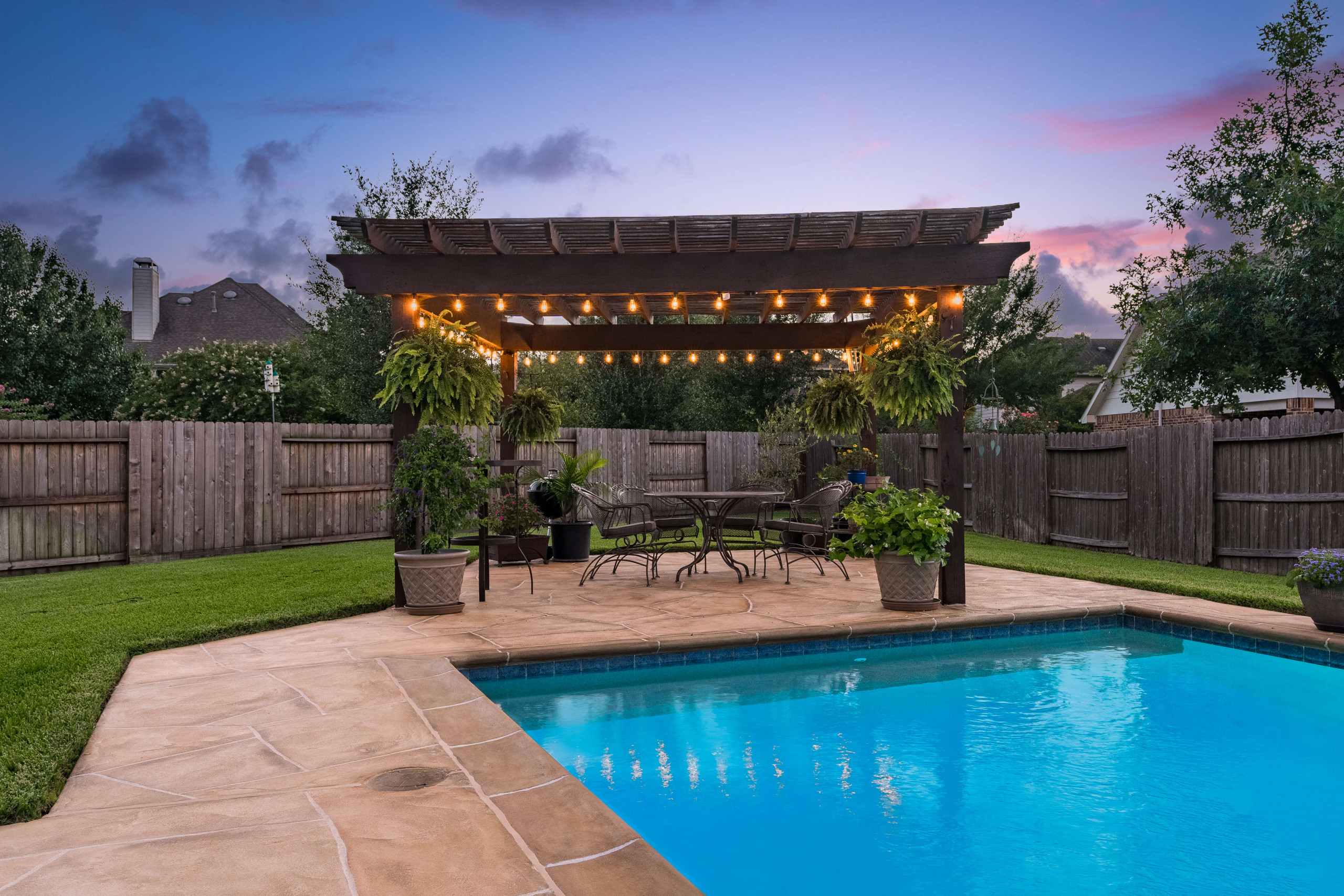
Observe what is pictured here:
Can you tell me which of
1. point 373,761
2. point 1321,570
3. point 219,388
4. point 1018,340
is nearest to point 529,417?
point 373,761

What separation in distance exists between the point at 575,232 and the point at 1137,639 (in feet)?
15.4

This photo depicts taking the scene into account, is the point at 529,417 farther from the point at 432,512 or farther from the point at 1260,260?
the point at 1260,260

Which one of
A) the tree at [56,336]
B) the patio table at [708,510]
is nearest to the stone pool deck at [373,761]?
the patio table at [708,510]

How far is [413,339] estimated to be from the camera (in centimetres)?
590

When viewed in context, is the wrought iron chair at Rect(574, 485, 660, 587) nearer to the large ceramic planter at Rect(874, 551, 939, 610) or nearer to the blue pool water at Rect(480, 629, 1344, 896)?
the large ceramic planter at Rect(874, 551, 939, 610)

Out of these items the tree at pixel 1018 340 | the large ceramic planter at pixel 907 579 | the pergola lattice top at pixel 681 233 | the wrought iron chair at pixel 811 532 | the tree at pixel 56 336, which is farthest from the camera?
the tree at pixel 1018 340

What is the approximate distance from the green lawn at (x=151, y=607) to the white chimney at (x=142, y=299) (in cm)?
1714

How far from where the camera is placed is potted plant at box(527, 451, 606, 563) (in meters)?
8.62

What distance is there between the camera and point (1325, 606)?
4.93 m

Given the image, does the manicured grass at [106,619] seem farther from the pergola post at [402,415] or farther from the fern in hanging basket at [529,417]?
the fern in hanging basket at [529,417]

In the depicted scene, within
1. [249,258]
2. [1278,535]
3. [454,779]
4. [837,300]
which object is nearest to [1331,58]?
[1278,535]

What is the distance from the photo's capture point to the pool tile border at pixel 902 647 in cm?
446

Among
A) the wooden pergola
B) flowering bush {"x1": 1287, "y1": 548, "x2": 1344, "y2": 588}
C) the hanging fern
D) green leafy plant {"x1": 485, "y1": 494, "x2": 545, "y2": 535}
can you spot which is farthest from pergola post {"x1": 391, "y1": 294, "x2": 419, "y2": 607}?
flowering bush {"x1": 1287, "y1": 548, "x2": 1344, "y2": 588}

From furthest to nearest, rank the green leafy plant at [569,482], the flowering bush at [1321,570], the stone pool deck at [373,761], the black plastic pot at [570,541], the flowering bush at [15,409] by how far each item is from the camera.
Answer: the flowering bush at [15,409]
the black plastic pot at [570,541]
the green leafy plant at [569,482]
the flowering bush at [1321,570]
the stone pool deck at [373,761]
